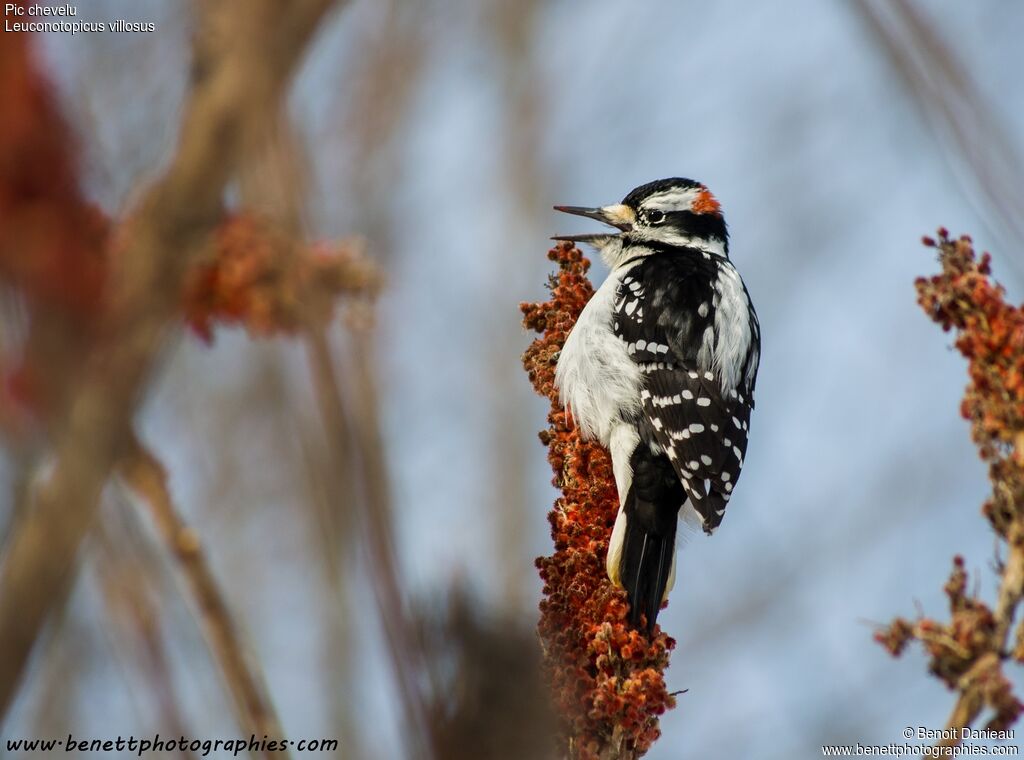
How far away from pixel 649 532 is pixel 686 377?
916mm

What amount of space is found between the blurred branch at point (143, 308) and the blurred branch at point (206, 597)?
0.31 m

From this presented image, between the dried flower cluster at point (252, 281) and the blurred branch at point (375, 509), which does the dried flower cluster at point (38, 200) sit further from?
the dried flower cluster at point (252, 281)

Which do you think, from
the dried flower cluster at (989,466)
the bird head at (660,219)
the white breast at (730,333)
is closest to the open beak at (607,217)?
the bird head at (660,219)

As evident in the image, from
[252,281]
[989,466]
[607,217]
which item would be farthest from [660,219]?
[252,281]

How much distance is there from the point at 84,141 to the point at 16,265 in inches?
7.4

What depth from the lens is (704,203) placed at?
5754 millimetres

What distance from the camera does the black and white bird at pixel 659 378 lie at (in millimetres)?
4062

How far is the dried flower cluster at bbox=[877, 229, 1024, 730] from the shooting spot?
6.24ft

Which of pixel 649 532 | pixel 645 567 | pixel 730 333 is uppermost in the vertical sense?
pixel 730 333

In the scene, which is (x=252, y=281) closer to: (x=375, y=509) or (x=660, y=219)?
(x=375, y=509)

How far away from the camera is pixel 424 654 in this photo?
0.91 metres

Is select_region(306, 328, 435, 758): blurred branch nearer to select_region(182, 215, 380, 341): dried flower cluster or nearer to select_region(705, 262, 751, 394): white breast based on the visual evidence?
select_region(182, 215, 380, 341): dried flower cluster

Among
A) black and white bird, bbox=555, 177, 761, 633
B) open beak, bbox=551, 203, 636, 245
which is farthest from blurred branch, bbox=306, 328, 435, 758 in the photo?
open beak, bbox=551, 203, 636, 245

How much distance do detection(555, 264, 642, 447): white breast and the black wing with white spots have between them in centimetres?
5
